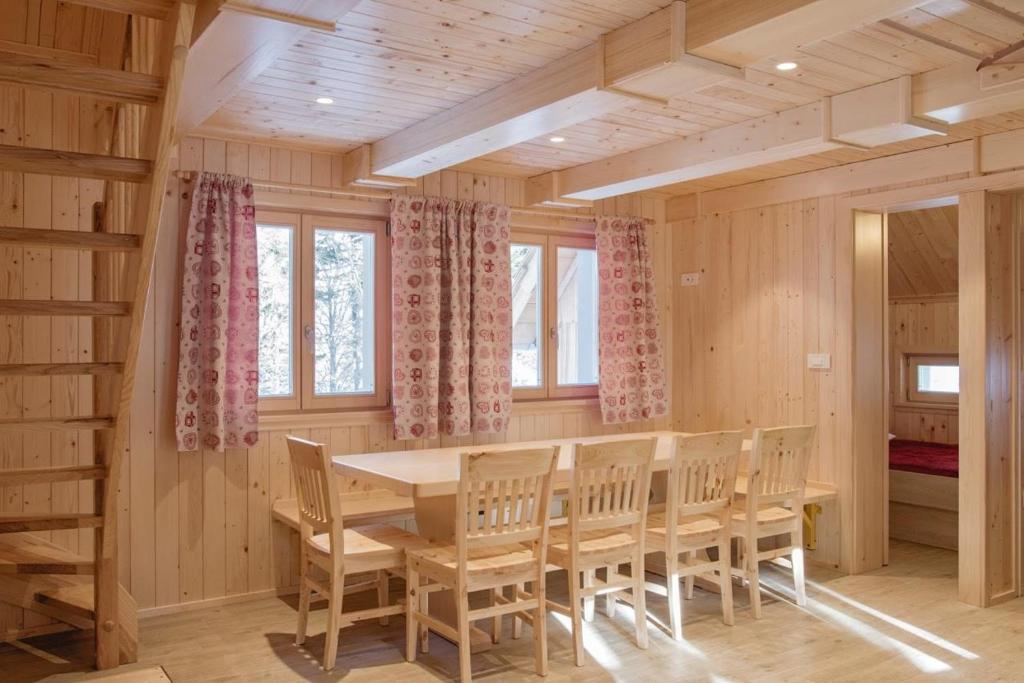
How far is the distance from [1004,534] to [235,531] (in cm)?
401

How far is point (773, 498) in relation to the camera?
430 cm

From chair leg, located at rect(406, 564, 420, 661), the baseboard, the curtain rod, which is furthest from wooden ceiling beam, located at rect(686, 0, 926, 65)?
the baseboard

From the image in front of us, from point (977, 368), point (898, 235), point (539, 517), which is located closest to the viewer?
point (539, 517)

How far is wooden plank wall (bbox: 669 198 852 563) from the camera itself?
5.08 meters

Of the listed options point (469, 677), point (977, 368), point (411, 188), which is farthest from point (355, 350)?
point (977, 368)

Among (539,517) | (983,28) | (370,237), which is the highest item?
(983,28)

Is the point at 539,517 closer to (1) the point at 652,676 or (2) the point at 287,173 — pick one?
(1) the point at 652,676

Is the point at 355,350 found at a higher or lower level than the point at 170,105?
lower

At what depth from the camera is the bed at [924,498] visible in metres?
5.52

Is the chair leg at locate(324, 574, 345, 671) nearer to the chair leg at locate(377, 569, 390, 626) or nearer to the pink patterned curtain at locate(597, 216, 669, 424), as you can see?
the chair leg at locate(377, 569, 390, 626)

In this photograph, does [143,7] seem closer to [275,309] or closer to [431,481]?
[431,481]

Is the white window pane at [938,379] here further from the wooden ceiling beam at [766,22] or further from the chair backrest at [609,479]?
the wooden ceiling beam at [766,22]

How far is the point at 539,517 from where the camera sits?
3.48 m

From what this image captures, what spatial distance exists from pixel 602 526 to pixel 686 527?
64cm
